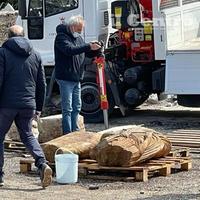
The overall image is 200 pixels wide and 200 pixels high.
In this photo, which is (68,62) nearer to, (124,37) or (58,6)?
(124,37)

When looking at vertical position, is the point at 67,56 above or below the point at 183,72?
above

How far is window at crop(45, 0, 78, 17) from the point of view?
1543cm

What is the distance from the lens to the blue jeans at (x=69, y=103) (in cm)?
1157

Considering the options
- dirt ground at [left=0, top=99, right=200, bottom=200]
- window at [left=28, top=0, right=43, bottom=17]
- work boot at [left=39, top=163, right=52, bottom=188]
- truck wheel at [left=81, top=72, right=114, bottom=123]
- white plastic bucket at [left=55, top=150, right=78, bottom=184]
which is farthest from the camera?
window at [left=28, top=0, right=43, bottom=17]

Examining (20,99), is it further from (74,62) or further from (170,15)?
(170,15)

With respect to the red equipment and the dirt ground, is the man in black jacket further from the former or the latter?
the red equipment

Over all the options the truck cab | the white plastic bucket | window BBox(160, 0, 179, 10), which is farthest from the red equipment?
the white plastic bucket

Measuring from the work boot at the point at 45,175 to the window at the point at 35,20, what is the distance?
282 inches

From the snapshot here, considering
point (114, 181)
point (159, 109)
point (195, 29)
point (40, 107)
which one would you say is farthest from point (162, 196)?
point (159, 109)

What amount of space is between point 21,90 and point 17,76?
17 centimetres

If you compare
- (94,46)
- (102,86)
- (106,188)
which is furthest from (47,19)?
(106,188)

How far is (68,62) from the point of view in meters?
11.6

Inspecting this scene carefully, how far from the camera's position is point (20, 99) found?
9016mm

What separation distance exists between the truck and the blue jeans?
10.3 feet
